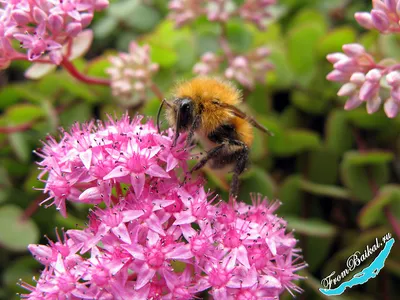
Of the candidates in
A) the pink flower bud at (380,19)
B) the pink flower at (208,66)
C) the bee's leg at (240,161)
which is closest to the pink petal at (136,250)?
the bee's leg at (240,161)

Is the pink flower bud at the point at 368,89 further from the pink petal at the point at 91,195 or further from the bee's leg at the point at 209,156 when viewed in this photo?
the pink petal at the point at 91,195

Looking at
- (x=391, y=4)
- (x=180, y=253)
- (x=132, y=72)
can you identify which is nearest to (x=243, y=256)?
(x=180, y=253)

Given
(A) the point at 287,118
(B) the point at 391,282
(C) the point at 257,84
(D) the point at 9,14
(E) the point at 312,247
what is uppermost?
(D) the point at 9,14

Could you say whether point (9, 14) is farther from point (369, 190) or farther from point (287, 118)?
point (369, 190)

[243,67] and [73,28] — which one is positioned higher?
[73,28]

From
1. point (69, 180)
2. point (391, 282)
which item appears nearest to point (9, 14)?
point (69, 180)

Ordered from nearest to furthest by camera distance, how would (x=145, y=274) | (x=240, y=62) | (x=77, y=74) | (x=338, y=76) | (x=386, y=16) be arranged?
(x=145, y=274) < (x=386, y=16) < (x=338, y=76) < (x=77, y=74) < (x=240, y=62)

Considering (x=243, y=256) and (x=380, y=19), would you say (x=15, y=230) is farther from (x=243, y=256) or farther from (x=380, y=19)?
(x=380, y=19)
